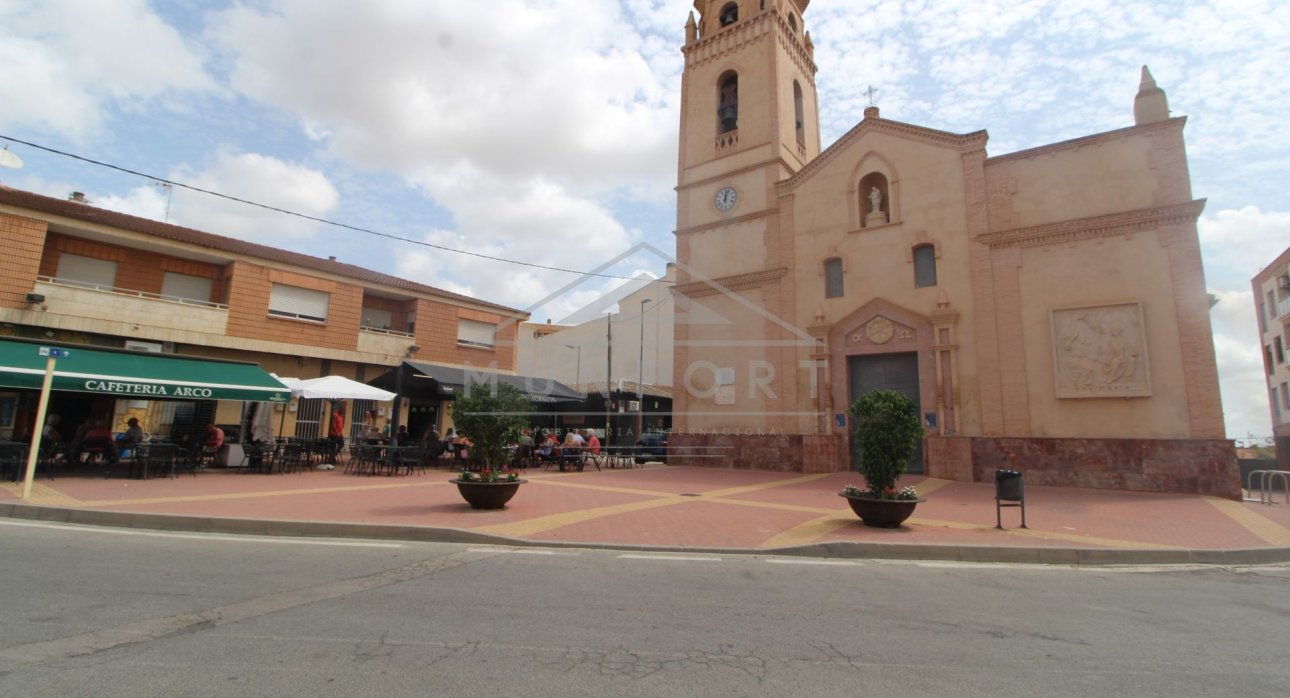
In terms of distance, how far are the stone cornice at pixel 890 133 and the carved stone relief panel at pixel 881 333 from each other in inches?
213

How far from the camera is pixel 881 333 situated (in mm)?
18344

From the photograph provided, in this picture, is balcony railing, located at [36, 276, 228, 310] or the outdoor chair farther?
balcony railing, located at [36, 276, 228, 310]

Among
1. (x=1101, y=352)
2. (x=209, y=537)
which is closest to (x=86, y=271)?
(x=209, y=537)

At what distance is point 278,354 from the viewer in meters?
22.9

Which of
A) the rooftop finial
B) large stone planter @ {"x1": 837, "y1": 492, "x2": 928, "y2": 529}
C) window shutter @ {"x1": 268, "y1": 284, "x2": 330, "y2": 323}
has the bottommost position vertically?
large stone planter @ {"x1": 837, "y1": 492, "x2": 928, "y2": 529}

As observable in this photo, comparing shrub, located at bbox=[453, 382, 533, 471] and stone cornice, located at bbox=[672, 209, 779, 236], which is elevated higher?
stone cornice, located at bbox=[672, 209, 779, 236]

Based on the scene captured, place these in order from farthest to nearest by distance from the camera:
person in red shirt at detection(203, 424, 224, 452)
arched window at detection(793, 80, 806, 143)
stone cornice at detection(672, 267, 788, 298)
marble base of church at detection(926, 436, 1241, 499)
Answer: arched window at detection(793, 80, 806, 143) → stone cornice at detection(672, 267, 788, 298) → person in red shirt at detection(203, 424, 224, 452) → marble base of church at detection(926, 436, 1241, 499)

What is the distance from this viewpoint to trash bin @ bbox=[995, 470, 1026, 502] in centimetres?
899

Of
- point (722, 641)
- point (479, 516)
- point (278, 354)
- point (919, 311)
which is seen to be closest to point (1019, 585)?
point (722, 641)

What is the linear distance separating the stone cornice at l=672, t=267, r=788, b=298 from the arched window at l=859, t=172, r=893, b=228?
9.87 ft

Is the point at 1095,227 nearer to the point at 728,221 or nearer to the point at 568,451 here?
the point at 728,221

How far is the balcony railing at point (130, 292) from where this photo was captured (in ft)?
61.4

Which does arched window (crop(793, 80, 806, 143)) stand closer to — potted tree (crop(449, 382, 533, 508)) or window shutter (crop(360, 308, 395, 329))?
potted tree (crop(449, 382, 533, 508))

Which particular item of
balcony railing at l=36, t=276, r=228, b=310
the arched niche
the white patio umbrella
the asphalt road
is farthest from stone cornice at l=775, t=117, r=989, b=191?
balcony railing at l=36, t=276, r=228, b=310
